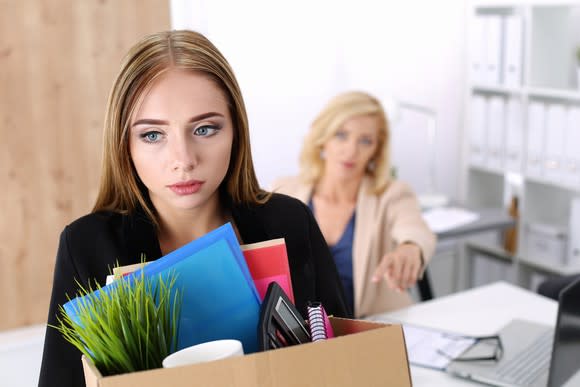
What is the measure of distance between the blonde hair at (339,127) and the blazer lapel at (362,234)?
41 mm

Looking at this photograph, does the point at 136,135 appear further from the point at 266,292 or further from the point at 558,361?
the point at 558,361

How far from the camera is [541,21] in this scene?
3.58 meters

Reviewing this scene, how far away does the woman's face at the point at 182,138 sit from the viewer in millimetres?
980

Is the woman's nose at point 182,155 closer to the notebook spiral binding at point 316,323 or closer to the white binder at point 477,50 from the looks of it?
the notebook spiral binding at point 316,323

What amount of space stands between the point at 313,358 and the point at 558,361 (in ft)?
3.17

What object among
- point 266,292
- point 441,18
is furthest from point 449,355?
point 441,18

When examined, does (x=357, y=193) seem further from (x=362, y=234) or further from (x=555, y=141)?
(x=555, y=141)

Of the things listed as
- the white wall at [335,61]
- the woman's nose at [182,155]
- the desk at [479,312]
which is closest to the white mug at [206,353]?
the woman's nose at [182,155]

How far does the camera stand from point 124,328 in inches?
28.7

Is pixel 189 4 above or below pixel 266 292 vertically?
above

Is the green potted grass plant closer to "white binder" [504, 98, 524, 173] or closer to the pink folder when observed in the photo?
the pink folder

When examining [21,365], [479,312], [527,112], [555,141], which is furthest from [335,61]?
[21,365]

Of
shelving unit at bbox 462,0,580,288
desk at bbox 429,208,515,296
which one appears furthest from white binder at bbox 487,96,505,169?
desk at bbox 429,208,515,296

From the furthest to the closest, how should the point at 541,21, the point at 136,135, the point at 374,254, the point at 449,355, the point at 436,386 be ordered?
1. the point at 541,21
2. the point at 374,254
3. the point at 449,355
4. the point at 436,386
5. the point at 136,135
